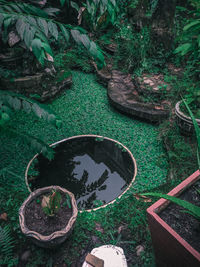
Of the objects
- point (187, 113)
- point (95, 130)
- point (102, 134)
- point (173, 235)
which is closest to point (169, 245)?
Result: point (173, 235)

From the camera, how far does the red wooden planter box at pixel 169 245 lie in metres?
1.23

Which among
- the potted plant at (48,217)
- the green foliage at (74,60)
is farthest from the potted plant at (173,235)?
the green foliage at (74,60)

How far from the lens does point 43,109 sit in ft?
5.30

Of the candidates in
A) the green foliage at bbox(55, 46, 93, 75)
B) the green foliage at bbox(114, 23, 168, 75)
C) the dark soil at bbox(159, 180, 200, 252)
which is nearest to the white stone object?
the dark soil at bbox(159, 180, 200, 252)

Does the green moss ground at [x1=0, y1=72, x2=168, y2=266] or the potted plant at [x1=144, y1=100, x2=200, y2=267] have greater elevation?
the potted plant at [x1=144, y1=100, x2=200, y2=267]

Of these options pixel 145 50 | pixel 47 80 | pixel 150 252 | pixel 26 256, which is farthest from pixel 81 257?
pixel 145 50

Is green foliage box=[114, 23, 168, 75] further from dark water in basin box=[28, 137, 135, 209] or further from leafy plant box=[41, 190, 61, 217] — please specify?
leafy plant box=[41, 190, 61, 217]

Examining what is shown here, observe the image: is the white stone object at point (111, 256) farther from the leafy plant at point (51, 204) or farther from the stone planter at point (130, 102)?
the stone planter at point (130, 102)

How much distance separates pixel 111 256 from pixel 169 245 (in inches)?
15.9

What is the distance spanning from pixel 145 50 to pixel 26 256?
3.98 meters

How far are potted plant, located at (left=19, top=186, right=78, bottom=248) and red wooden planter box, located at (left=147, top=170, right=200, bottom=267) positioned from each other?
0.68 m

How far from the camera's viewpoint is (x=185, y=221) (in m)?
1.50

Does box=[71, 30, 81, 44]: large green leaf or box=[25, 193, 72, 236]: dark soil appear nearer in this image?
box=[71, 30, 81, 44]: large green leaf

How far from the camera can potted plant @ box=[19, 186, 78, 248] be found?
164cm
